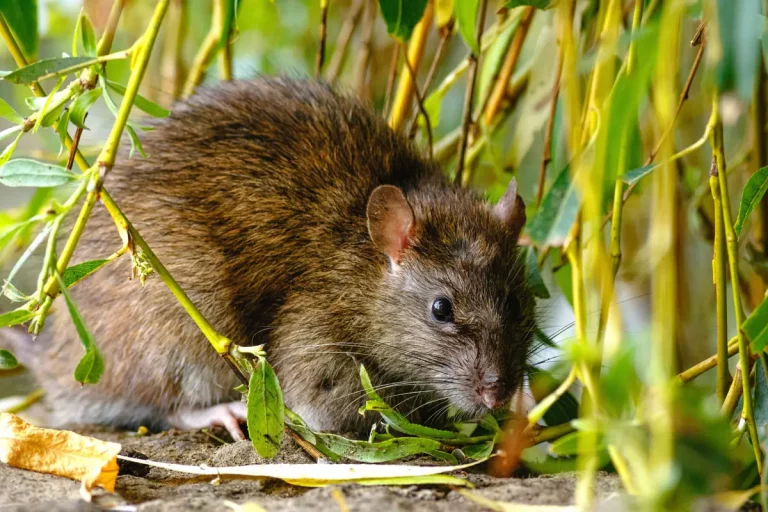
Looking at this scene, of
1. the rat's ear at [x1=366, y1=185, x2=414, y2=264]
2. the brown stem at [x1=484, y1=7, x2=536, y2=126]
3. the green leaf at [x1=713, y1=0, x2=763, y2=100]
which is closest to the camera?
the green leaf at [x1=713, y1=0, x2=763, y2=100]

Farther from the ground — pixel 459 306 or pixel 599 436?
pixel 459 306

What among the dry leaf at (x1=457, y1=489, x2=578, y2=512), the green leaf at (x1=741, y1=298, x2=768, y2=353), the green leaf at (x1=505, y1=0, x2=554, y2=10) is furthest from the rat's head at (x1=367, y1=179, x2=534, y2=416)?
the green leaf at (x1=741, y1=298, x2=768, y2=353)

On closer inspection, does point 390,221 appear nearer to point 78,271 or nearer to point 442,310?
point 442,310

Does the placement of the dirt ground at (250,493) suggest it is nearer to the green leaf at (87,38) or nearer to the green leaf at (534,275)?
the green leaf at (534,275)

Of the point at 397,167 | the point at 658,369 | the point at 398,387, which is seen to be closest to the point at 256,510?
the point at 658,369

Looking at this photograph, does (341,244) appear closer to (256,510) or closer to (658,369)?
(256,510)

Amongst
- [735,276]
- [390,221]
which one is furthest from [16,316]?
[735,276]

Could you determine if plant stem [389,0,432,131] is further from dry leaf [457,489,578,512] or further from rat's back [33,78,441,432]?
dry leaf [457,489,578,512]

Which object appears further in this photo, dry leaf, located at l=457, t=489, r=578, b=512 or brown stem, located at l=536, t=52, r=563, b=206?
brown stem, located at l=536, t=52, r=563, b=206
